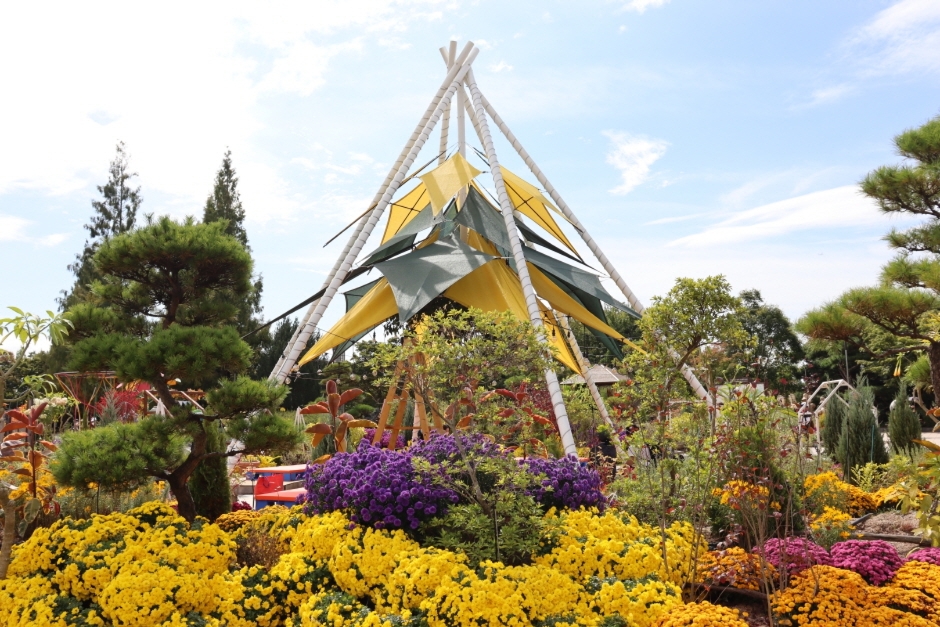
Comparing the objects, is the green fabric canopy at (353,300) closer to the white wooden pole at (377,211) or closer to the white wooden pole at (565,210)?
the white wooden pole at (377,211)

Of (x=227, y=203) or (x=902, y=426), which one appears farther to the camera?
(x=227, y=203)

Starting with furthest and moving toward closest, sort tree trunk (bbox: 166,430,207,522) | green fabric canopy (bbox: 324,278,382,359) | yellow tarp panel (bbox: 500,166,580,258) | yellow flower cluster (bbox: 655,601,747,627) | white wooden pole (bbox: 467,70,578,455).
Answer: yellow tarp panel (bbox: 500,166,580,258)
green fabric canopy (bbox: 324,278,382,359)
white wooden pole (bbox: 467,70,578,455)
tree trunk (bbox: 166,430,207,522)
yellow flower cluster (bbox: 655,601,747,627)

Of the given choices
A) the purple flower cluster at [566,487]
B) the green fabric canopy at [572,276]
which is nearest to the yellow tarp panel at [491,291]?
the green fabric canopy at [572,276]

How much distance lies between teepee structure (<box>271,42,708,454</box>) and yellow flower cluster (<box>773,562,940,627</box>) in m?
4.77

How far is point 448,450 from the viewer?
5.71 metres

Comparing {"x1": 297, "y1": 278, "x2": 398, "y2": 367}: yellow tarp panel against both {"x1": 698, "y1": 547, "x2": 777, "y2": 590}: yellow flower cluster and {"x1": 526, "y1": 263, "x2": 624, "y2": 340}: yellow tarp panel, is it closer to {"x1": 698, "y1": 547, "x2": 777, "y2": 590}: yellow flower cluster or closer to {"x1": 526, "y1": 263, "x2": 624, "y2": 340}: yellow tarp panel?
{"x1": 526, "y1": 263, "x2": 624, "y2": 340}: yellow tarp panel

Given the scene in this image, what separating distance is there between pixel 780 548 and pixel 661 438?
1.14m

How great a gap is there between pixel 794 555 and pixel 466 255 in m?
6.11

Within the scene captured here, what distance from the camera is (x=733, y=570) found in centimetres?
522

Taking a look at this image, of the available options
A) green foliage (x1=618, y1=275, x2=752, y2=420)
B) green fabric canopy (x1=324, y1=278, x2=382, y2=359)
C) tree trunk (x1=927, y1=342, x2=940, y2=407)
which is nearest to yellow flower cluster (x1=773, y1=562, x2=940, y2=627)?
green foliage (x1=618, y1=275, x2=752, y2=420)

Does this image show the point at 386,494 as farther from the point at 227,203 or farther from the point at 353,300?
the point at 227,203

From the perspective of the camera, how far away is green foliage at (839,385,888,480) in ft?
36.7

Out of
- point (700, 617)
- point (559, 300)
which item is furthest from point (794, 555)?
point (559, 300)

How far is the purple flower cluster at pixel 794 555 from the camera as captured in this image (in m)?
5.13
